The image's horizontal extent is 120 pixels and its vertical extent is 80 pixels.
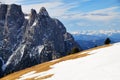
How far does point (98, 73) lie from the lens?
34.8m

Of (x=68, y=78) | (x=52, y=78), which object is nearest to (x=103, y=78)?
(x=68, y=78)

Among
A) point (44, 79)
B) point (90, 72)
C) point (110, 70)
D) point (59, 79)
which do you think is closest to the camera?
point (110, 70)

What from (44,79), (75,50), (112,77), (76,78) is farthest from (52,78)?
(75,50)

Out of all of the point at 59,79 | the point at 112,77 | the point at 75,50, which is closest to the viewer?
the point at 112,77

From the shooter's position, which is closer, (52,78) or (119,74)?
(119,74)

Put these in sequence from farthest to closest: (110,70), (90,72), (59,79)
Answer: (59,79) < (90,72) < (110,70)

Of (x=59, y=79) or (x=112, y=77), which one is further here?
(x=59, y=79)

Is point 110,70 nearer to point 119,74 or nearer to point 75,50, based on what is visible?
point 119,74

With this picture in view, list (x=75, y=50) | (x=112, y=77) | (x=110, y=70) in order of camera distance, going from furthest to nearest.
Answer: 1. (x=75, y=50)
2. (x=110, y=70)
3. (x=112, y=77)

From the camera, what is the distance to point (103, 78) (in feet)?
104

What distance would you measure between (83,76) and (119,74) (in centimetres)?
507

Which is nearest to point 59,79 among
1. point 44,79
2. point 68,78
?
point 68,78

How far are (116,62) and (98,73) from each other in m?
4.61

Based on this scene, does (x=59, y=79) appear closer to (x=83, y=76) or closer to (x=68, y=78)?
(x=68, y=78)
